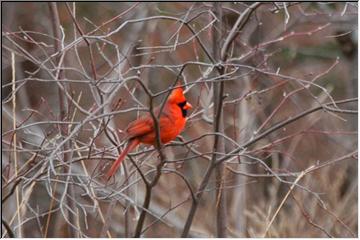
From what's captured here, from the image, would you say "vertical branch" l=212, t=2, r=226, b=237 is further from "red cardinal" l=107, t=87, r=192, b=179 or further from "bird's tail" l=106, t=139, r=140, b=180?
"bird's tail" l=106, t=139, r=140, b=180

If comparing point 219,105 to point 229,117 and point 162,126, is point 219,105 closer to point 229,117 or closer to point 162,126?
point 162,126

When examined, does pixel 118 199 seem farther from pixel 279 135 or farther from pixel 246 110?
pixel 279 135

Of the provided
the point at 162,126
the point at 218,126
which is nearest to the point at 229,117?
the point at 218,126

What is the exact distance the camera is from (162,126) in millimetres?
3795

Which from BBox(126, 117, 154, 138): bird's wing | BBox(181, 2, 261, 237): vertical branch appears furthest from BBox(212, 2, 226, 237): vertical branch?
BBox(126, 117, 154, 138): bird's wing

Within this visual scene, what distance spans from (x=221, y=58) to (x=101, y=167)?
27.5 inches

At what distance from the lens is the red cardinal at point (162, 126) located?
374 cm

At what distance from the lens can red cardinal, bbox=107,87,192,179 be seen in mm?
3742

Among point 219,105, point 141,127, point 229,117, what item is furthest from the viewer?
point 229,117

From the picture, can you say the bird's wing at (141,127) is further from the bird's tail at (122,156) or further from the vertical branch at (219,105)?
the vertical branch at (219,105)

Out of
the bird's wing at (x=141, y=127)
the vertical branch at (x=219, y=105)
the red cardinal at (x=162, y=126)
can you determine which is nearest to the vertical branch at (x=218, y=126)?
the vertical branch at (x=219, y=105)

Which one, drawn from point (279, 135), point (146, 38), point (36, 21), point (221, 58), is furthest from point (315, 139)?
point (221, 58)

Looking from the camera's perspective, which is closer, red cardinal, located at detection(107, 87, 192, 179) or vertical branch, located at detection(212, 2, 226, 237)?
red cardinal, located at detection(107, 87, 192, 179)

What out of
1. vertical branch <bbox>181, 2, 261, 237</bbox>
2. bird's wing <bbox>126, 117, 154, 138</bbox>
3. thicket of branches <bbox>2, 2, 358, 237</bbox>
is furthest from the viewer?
thicket of branches <bbox>2, 2, 358, 237</bbox>
